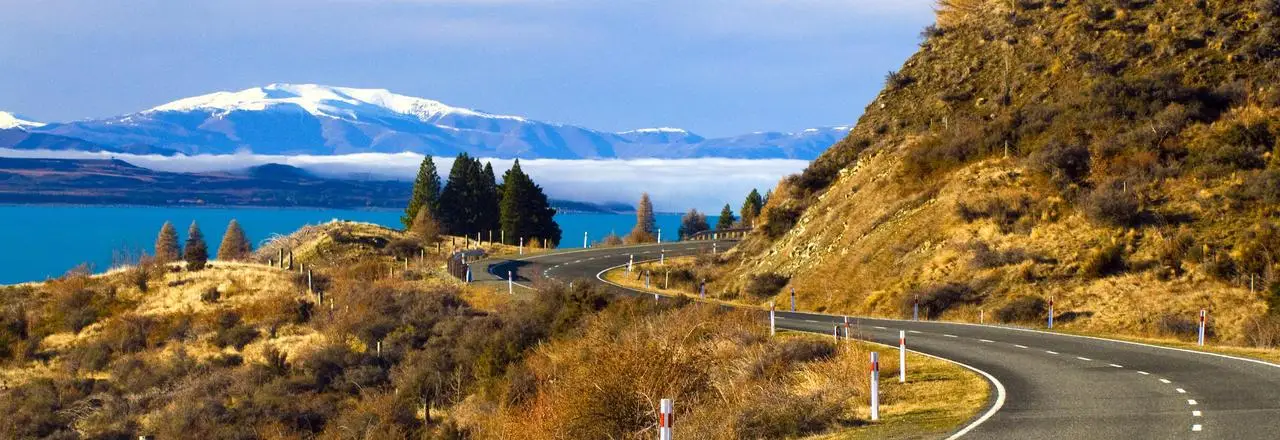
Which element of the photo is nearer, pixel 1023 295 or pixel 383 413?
pixel 383 413

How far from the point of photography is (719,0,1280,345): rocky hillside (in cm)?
3050

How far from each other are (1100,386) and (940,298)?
54.3 feet

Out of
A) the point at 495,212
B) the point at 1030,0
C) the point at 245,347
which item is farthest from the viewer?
the point at 495,212

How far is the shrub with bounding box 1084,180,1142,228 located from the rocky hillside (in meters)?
0.06

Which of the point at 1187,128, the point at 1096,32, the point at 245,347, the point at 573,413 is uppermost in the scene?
the point at 1096,32

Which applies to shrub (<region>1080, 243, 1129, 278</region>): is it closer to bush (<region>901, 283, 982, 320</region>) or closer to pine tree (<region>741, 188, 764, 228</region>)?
bush (<region>901, 283, 982, 320</region>)

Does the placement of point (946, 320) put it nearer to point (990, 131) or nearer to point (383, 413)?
point (990, 131)

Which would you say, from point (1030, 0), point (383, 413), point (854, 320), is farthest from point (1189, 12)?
point (383, 413)

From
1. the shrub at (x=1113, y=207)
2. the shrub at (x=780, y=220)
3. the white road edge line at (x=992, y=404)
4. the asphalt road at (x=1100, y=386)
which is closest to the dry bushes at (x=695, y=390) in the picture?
the white road edge line at (x=992, y=404)

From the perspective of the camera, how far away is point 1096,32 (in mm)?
47062

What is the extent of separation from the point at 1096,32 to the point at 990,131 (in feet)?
30.1

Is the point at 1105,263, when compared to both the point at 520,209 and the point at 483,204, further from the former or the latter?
the point at 483,204

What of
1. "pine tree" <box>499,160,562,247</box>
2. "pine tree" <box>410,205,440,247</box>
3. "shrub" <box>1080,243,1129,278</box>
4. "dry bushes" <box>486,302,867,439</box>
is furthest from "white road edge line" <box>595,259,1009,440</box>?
"pine tree" <box>499,160,562,247</box>

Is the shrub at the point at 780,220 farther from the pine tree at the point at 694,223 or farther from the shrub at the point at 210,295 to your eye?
the pine tree at the point at 694,223
